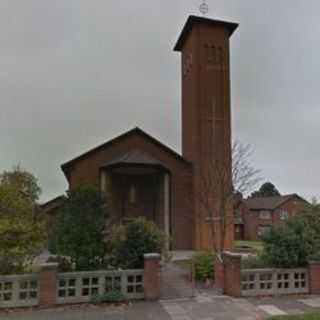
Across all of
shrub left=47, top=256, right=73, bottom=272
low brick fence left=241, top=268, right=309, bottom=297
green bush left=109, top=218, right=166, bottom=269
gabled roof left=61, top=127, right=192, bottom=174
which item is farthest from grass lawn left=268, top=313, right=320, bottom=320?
gabled roof left=61, top=127, right=192, bottom=174

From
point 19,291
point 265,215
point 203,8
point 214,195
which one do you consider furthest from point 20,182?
point 265,215

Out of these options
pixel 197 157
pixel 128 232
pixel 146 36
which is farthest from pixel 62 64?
pixel 197 157

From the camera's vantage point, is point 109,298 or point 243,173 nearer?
point 109,298

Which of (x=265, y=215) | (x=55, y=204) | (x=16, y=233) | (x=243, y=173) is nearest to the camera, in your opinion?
(x=16, y=233)

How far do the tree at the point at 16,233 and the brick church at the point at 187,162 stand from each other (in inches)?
573

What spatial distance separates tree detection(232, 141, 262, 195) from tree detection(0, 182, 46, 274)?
1078 centimetres

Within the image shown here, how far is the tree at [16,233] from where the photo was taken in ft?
37.2

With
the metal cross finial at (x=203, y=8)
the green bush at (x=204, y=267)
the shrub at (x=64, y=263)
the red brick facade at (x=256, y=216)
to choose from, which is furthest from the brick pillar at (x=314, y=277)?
the red brick facade at (x=256, y=216)

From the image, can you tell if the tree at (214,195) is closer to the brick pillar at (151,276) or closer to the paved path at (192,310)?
the paved path at (192,310)

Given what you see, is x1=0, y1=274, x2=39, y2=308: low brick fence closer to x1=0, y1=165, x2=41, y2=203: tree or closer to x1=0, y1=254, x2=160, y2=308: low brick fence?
x1=0, y1=254, x2=160, y2=308: low brick fence

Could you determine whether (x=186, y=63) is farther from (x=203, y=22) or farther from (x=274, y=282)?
(x=274, y=282)

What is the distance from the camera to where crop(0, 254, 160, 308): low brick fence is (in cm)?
1041

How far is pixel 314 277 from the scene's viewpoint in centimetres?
1211

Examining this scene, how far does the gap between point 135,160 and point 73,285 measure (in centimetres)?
1622
